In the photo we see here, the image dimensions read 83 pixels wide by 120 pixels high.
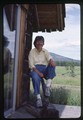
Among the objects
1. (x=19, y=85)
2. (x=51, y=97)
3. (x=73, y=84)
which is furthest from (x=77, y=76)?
(x=19, y=85)

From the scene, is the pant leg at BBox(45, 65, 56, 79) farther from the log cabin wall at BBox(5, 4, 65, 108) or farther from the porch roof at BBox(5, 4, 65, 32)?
the porch roof at BBox(5, 4, 65, 32)

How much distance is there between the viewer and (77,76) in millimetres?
2799

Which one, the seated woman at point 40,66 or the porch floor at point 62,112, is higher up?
the seated woman at point 40,66

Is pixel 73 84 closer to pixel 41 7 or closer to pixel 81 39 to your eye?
pixel 81 39

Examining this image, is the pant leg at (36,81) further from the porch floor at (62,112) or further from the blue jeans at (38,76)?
the porch floor at (62,112)

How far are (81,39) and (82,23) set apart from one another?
138mm

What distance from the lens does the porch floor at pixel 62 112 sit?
2797 mm

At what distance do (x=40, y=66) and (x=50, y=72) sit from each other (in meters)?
0.11

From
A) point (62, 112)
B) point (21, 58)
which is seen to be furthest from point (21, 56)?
point (62, 112)

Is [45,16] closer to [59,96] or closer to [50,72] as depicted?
[50,72]

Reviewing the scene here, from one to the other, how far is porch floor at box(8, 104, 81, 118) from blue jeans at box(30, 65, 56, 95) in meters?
0.20

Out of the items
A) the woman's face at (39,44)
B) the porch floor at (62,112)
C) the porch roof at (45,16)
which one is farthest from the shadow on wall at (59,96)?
the porch roof at (45,16)

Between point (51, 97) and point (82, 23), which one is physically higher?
point (82, 23)

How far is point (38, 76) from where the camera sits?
9.46ft
